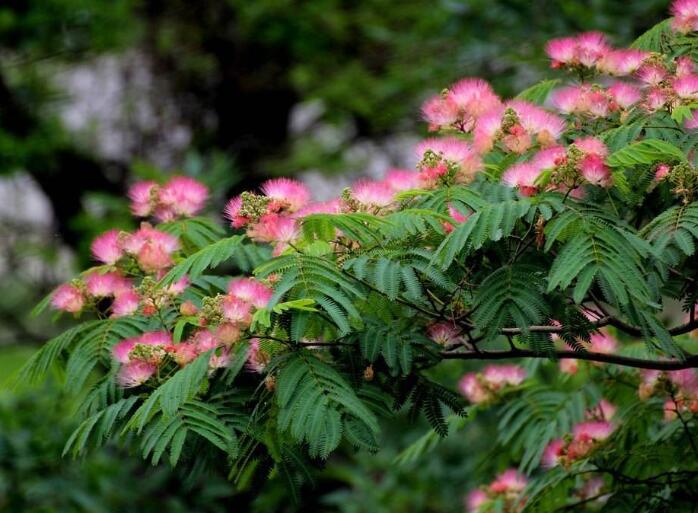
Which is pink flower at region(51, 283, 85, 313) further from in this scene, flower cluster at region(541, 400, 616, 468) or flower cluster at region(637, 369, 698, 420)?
flower cluster at region(637, 369, 698, 420)

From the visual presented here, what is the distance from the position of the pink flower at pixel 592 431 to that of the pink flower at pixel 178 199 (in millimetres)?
1474

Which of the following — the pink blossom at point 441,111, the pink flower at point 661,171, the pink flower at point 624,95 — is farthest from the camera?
the pink blossom at point 441,111

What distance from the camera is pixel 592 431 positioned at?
11.9ft

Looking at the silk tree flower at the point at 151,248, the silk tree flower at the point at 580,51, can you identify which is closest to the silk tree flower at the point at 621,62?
the silk tree flower at the point at 580,51

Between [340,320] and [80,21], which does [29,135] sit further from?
[340,320]

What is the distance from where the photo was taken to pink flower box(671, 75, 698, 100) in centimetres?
287

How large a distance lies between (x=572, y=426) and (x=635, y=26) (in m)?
4.30

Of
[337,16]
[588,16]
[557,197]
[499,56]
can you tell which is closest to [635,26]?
[588,16]

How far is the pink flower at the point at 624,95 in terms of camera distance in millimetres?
3006

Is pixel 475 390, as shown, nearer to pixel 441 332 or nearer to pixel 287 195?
pixel 441 332

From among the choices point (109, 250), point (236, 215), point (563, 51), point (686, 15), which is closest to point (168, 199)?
point (109, 250)

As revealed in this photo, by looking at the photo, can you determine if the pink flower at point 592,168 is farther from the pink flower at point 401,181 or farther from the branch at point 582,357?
the pink flower at point 401,181

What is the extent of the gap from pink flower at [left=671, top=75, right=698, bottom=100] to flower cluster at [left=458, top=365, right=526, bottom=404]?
1.44 metres

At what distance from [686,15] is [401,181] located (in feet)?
3.20
